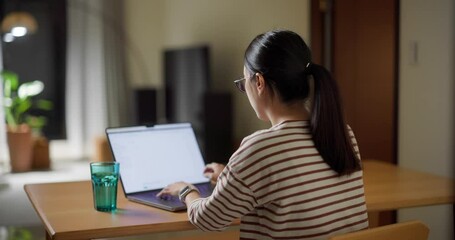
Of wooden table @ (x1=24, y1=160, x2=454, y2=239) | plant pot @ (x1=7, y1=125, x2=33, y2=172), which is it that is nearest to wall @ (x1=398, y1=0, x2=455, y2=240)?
wooden table @ (x1=24, y1=160, x2=454, y2=239)

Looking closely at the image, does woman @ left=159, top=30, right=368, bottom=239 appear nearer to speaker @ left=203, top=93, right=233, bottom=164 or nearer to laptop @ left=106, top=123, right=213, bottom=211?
laptop @ left=106, top=123, right=213, bottom=211

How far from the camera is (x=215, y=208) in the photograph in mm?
1372

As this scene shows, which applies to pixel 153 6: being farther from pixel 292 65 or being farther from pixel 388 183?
pixel 292 65

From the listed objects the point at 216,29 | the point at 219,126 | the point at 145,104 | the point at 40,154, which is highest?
the point at 216,29

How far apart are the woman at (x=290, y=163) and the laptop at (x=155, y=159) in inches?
14.8

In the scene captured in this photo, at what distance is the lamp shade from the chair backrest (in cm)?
413

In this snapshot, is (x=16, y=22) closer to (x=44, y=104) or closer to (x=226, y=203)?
(x=44, y=104)

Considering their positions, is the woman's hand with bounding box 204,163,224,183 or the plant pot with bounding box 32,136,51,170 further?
the plant pot with bounding box 32,136,51,170

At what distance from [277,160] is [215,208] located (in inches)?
6.9

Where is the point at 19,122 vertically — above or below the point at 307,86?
below

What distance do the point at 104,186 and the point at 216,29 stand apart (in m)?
3.40

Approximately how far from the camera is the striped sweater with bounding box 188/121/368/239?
1326mm

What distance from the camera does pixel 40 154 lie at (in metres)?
4.98

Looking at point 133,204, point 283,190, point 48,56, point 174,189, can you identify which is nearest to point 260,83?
point 283,190
